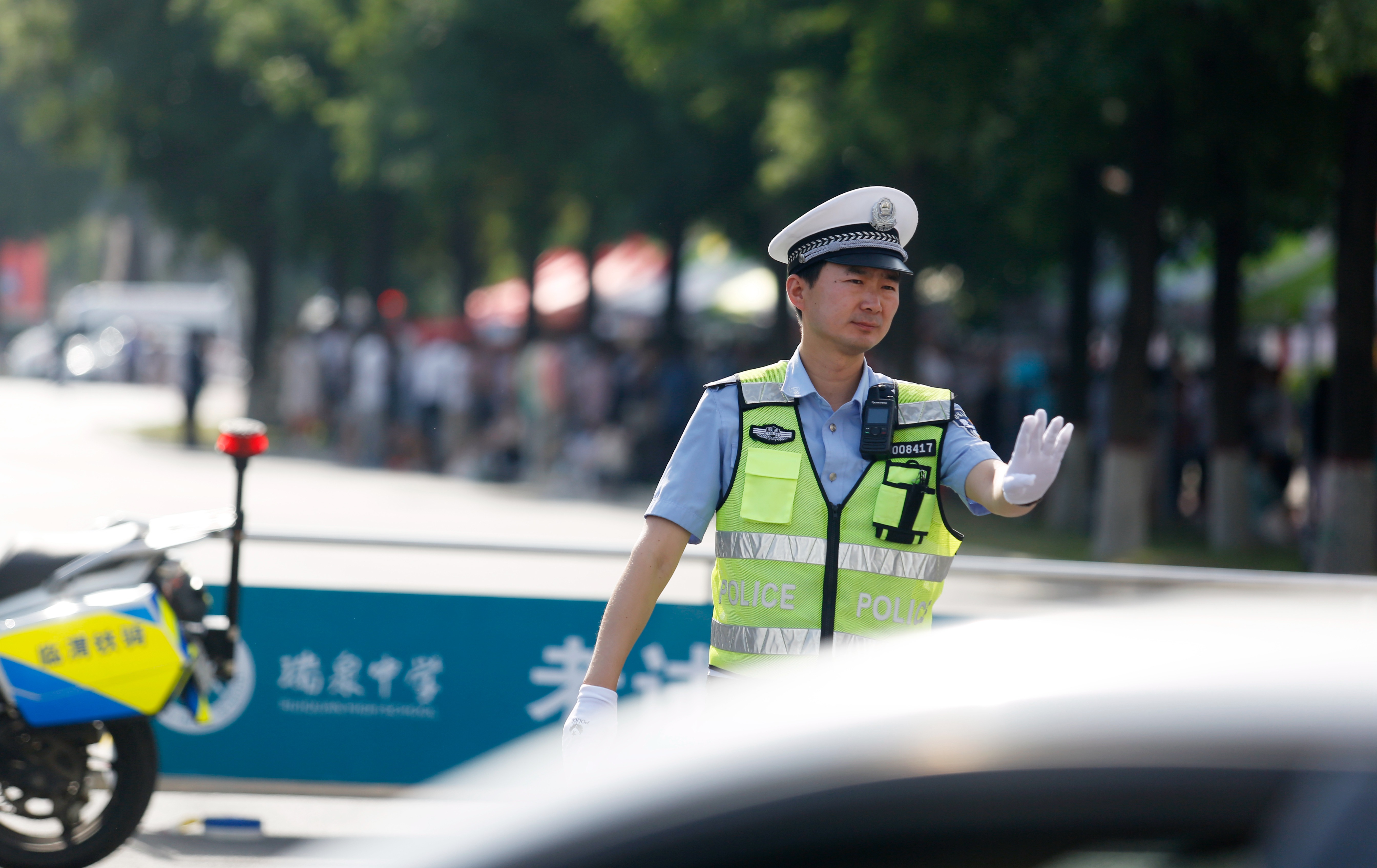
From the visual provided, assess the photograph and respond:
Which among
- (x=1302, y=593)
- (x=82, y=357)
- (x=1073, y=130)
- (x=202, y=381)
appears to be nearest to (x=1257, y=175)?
(x=1073, y=130)

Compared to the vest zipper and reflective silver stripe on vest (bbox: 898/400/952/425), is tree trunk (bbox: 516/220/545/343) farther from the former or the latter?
the vest zipper

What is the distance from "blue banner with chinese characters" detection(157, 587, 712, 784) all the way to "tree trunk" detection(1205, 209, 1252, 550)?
11.6 m

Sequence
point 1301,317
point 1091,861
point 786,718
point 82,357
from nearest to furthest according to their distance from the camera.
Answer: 1. point 1091,861
2. point 786,718
3. point 1301,317
4. point 82,357

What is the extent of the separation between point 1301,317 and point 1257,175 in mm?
3873

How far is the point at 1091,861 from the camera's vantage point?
130 centimetres

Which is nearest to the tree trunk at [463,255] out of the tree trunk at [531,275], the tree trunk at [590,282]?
the tree trunk at [531,275]

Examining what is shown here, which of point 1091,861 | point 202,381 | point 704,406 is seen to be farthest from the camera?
point 202,381

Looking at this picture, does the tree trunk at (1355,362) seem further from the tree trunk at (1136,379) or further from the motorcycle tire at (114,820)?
the motorcycle tire at (114,820)

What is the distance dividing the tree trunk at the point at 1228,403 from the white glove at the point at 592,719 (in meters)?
14.1

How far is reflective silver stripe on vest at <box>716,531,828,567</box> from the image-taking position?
10.6ft

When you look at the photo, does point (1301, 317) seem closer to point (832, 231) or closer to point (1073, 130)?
point (1073, 130)

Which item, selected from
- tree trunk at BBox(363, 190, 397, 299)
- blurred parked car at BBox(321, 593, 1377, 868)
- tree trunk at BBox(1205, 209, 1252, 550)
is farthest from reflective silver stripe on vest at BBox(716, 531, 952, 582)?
tree trunk at BBox(363, 190, 397, 299)

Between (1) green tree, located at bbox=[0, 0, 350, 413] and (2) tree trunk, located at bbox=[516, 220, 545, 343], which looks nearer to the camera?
(2) tree trunk, located at bbox=[516, 220, 545, 343]

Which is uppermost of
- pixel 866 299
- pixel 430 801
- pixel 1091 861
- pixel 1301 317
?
pixel 1301 317
